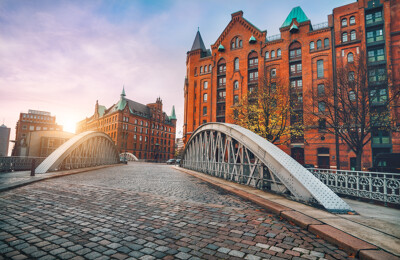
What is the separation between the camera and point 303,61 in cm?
3019

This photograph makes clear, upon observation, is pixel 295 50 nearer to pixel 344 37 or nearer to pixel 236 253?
pixel 344 37

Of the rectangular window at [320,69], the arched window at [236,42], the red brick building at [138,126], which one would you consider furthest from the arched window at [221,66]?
the red brick building at [138,126]

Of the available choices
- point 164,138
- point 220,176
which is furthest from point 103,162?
point 164,138

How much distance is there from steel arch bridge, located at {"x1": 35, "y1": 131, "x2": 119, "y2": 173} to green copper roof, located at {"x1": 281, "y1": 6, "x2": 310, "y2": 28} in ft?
104

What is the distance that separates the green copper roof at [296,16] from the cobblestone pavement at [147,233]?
120 feet

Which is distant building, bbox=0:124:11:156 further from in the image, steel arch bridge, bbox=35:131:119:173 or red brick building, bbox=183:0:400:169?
steel arch bridge, bbox=35:131:119:173

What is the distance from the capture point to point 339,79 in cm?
1586

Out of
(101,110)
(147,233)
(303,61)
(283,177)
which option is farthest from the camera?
(101,110)

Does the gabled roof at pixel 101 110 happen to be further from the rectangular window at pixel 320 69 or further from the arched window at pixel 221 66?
the rectangular window at pixel 320 69

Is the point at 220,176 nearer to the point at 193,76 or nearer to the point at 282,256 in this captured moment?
the point at 282,256

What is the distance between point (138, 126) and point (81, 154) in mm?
49476

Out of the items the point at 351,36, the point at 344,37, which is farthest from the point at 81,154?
the point at 351,36

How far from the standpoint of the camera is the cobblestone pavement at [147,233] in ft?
9.27

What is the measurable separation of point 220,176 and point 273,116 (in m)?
10.8
